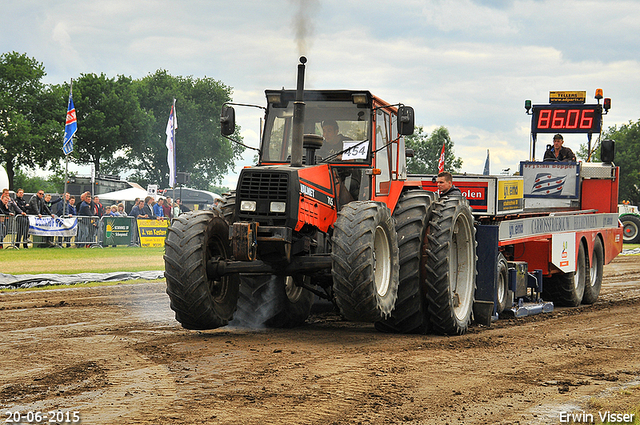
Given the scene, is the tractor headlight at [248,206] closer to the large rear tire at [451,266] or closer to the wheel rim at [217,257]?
the wheel rim at [217,257]

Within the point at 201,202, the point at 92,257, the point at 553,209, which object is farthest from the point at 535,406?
the point at 201,202

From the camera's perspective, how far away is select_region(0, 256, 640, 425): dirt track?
504 cm

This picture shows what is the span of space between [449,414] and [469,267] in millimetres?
4665

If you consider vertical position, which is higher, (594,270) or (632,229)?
(632,229)

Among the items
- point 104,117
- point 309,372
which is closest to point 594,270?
point 309,372

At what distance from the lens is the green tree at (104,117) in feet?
205

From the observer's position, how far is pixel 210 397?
532cm

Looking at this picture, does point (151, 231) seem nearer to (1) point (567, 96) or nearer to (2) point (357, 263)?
(1) point (567, 96)

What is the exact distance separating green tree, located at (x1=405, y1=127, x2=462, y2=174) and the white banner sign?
45.3m

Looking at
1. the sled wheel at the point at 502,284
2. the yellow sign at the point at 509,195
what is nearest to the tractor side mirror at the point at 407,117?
the sled wheel at the point at 502,284

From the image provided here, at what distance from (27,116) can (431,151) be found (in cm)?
3411

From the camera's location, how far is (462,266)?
9594mm

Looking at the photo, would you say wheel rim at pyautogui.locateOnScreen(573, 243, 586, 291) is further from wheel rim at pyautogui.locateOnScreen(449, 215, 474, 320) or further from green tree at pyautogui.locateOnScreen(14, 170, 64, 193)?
green tree at pyautogui.locateOnScreen(14, 170, 64, 193)

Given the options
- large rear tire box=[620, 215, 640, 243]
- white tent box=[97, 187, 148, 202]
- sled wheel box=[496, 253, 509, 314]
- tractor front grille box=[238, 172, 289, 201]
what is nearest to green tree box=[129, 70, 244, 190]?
white tent box=[97, 187, 148, 202]
